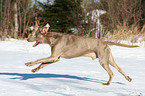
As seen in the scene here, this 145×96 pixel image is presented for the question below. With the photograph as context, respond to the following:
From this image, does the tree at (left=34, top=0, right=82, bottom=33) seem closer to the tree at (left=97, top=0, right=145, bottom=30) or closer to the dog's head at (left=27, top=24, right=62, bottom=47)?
the tree at (left=97, top=0, right=145, bottom=30)

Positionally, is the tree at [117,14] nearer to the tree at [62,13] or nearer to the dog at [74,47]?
the tree at [62,13]

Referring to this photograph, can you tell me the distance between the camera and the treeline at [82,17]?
14.5 m

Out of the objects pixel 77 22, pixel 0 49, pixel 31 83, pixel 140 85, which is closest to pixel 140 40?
pixel 77 22

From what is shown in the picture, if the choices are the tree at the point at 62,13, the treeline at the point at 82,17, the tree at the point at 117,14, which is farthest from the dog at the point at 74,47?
the tree at the point at 62,13

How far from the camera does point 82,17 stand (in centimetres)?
1579

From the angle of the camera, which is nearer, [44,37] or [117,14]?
[44,37]

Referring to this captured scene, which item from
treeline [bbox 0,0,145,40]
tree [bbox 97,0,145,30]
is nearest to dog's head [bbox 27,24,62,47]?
treeline [bbox 0,0,145,40]

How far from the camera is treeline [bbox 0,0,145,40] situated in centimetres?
1446

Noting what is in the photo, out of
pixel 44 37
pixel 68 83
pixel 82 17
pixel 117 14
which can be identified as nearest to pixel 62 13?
pixel 82 17

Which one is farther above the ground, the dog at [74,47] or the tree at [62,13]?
the tree at [62,13]

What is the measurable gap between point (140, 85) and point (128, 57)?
447 cm

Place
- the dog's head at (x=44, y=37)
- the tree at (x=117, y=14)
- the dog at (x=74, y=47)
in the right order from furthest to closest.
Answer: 1. the tree at (x=117, y=14)
2. the dog's head at (x=44, y=37)
3. the dog at (x=74, y=47)

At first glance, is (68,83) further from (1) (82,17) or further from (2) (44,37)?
(1) (82,17)

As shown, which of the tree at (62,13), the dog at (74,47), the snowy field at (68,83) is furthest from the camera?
the tree at (62,13)
